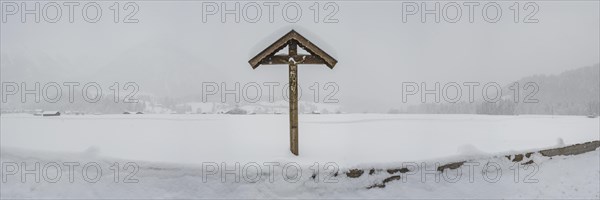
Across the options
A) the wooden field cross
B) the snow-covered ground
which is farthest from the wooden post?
the snow-covered ground

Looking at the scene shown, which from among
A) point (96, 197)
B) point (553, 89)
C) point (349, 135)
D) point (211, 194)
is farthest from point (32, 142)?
point (553, 89)

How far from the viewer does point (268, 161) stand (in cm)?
1080

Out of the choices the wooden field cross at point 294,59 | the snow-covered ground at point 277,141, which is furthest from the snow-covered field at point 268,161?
Answer: the wooden field cross at point 294,59

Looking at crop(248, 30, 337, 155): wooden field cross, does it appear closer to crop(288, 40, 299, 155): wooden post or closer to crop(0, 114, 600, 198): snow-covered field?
crop(288, 40, 299, 155): wooden post

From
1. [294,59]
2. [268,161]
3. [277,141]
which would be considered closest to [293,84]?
[294,59]

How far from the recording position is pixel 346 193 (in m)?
10.5

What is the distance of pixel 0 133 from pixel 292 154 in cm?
1207

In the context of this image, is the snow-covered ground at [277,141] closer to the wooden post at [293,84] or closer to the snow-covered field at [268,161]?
the snow-covered field at [268,161]

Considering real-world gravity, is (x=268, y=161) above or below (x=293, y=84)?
below

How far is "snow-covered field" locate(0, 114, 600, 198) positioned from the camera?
1045 cm

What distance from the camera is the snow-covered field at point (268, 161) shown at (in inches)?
411

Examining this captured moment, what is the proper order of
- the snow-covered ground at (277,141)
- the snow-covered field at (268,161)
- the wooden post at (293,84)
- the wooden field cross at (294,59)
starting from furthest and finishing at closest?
1. the snow-covered ground at (277,141)
2. the wooden post at (293,84)
3. the wooden field cross at (294,59)
4. the snow-covered field at (268,161)

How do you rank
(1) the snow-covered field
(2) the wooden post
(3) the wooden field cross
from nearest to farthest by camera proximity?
(1) the snow-covered field, (3) the wooden field cross, (2) the wooden post

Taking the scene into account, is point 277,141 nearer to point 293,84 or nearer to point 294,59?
point 293,84
